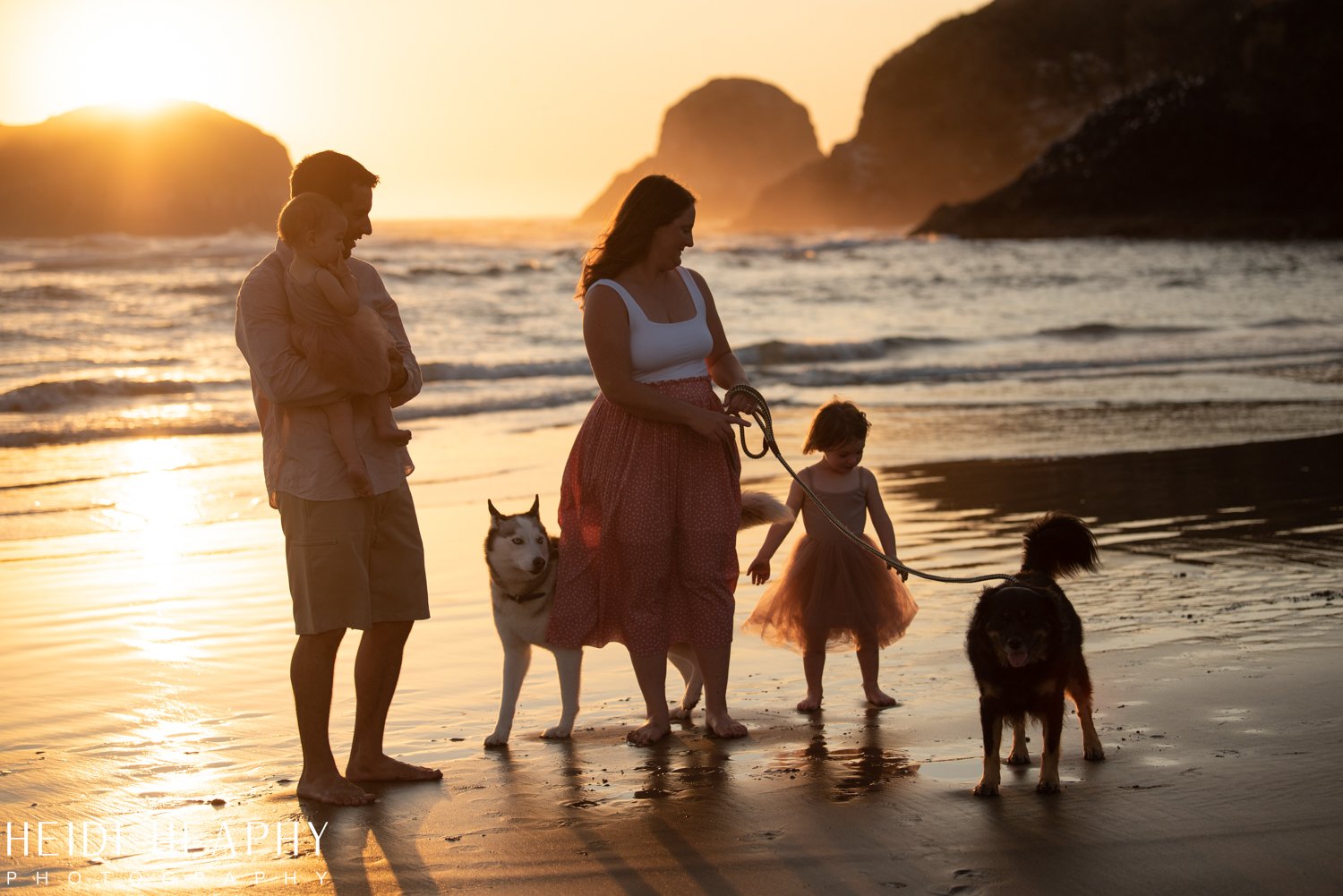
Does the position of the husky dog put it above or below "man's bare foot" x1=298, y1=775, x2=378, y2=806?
above

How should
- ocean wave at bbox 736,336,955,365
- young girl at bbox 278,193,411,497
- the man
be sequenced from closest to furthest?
young girl at bbox 278,193,411,497
the man
ocean wave at bbox 736,336,955,365

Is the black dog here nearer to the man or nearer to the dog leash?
the dog leash

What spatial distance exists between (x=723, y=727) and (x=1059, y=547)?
1230 millimetres

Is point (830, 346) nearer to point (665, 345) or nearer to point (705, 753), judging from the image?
point (665, 345)

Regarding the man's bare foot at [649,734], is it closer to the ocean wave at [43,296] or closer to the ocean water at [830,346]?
the ocean water at [830,346]

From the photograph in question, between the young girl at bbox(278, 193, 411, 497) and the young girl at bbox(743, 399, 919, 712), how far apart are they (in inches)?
64.7

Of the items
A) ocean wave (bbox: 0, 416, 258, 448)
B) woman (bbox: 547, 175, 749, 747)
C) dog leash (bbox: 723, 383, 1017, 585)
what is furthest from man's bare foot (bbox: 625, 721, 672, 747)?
ocean wave (bbox: 0, 416, 258, 448)

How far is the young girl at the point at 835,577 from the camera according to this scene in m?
5.04

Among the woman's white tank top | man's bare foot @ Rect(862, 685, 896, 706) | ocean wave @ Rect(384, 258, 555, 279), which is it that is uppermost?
ocean wave @ Rect(384, 258, 555, 279)

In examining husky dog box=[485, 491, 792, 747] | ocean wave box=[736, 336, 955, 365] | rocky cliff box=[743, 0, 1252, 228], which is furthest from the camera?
rocky cliff box=[743, 0, 1252, 228]

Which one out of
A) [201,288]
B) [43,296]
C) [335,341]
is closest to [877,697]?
[335,341]

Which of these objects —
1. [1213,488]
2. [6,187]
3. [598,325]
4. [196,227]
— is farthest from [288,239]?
[196,227]

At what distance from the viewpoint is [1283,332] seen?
2222 centimetres

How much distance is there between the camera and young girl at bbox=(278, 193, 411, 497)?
379 centimetres
